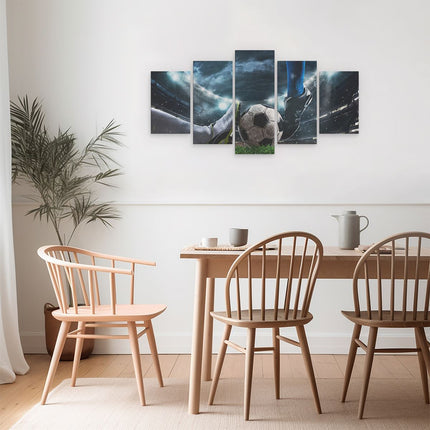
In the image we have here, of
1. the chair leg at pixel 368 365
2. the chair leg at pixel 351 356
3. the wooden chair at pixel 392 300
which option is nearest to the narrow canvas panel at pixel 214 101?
the wooden chair at pixel 392 300

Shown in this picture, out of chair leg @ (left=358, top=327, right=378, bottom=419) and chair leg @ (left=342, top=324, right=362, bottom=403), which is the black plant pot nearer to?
chair leg @ (left=342, top=324, right=362, bottom=403)

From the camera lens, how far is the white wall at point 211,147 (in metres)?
3.95

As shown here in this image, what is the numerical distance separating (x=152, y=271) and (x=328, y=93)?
168 cm

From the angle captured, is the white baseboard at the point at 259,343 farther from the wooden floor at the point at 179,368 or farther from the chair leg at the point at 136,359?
the chair leg at the point at 136,359

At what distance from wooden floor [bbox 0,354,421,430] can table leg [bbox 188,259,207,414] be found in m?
0.72

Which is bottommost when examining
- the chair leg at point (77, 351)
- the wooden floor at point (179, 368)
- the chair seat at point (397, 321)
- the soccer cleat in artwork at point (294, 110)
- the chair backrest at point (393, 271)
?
the wooden floor at point (179, 368)

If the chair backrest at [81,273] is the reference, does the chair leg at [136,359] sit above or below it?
below

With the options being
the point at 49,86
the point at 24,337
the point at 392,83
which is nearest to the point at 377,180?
the point at 392,83

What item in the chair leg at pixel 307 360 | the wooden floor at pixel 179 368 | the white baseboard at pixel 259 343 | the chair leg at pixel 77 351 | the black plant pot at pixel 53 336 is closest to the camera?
the chair leg at pixel 307 360

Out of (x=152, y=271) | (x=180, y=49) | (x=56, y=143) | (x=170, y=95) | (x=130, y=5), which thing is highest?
(x=130, y=5)

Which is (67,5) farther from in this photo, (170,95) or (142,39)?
(170,95)

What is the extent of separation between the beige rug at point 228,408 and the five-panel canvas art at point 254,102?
1.62m

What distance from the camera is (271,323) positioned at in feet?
8.44

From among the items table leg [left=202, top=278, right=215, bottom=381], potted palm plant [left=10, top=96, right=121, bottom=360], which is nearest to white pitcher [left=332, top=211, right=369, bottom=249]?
table leg [left=202, top=278, right=215, bottom=381]
